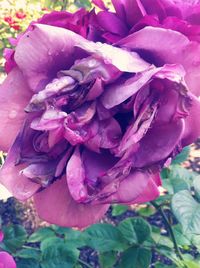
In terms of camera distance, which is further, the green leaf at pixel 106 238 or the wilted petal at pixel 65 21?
the green leaf at pixel 106 238

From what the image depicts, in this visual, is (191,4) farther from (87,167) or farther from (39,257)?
(39,257)

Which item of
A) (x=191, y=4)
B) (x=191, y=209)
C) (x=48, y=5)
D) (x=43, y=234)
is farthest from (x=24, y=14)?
(x=191, y=4)

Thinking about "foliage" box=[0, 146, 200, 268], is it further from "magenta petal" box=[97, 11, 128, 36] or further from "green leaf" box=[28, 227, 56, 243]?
"magenta petal" box=[97, 11, 128, 36]

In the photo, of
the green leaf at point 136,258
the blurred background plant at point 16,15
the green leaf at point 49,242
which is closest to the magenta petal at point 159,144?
the green leaf at point 136,258

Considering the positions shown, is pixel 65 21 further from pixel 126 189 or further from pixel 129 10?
pixel 126 189

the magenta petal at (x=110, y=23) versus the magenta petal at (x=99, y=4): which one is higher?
the magenta petal at (x=99, y=4)

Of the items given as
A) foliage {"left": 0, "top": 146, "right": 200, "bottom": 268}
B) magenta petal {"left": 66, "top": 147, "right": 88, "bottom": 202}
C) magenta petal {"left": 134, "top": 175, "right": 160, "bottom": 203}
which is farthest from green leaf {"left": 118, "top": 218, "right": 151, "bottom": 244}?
magenta petal {"left": 66, "top": 147, "right": 88, "bottom": 202}

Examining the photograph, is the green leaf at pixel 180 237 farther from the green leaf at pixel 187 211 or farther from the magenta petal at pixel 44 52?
the magenta petal at pixel 44 52
